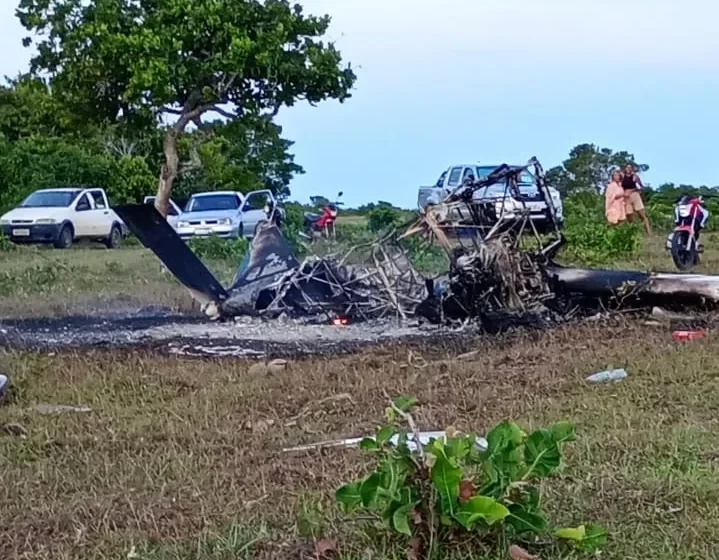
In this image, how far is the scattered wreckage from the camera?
33.3 ft

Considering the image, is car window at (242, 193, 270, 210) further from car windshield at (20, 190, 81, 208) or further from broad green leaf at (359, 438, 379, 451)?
broad green leaf at (359, 438, 379, 451)

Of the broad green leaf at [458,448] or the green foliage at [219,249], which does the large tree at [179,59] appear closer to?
the green foliage at [219,249]

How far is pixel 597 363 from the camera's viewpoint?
24.7 feet

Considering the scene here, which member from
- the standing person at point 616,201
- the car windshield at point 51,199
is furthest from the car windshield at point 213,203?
the standing person at point 616,201

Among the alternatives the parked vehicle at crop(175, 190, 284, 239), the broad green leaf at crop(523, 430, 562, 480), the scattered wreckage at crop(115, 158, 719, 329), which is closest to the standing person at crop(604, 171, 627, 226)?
the parked vehicle at crop(175, 190, 284, 239)

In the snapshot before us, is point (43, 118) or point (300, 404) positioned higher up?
point (43, 118)

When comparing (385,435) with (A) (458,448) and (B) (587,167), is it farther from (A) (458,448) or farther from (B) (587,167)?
(B) (587,167)

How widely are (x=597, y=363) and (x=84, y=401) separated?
3.17 metres

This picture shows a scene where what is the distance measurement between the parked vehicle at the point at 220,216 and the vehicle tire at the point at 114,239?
1320 mm

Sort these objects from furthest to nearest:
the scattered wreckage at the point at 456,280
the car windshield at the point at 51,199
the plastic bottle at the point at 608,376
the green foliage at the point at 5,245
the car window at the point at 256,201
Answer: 1. the car window at the point at 256,201
2. the car windshield at the point at 51,199
3. the green foliage at the point at 5,245
4. the scattered wreckage at the point at 456,280
5. the plastic bottle at the point at 608,376

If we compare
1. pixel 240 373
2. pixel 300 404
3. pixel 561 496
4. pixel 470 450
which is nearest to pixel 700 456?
pixel 561 496

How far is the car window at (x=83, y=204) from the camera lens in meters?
25.2

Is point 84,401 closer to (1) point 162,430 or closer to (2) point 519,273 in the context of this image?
(1) point 162,430

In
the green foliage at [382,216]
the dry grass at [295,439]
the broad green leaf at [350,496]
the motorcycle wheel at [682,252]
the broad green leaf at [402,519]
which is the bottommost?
the dry grass at [295,439]
